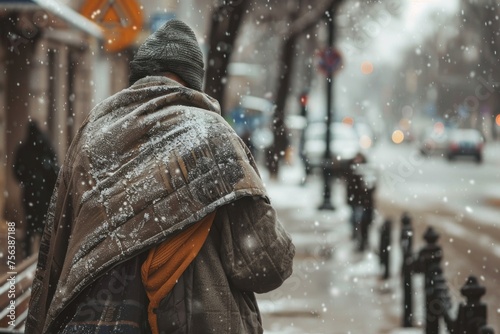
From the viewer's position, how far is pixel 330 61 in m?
14.7

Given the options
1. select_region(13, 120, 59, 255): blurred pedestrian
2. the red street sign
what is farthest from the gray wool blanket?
the red street sign

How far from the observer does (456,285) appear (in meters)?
8.70

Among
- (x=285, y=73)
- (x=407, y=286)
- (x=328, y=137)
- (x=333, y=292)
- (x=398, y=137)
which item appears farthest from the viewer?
(x=398, y=137)

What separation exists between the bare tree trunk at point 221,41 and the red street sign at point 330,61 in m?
6.31

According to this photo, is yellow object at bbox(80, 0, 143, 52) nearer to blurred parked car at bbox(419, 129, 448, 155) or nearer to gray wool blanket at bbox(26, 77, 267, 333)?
gray wool blanket at bbox(26, 77, 267, 333)

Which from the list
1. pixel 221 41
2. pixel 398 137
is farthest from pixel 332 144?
pixel 398 137

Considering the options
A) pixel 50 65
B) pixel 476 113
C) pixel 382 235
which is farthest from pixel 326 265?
pixel 476 113

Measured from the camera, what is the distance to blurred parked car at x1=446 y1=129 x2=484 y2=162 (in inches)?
1436

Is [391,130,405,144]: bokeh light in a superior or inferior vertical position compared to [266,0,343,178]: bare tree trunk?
inferior

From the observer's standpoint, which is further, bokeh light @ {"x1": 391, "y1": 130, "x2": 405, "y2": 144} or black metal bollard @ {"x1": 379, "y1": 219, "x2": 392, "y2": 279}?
bokeh light @ {"x1": 391, "y1": 130, "x2": 405, "y2": 144}

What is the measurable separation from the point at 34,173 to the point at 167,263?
7107mm

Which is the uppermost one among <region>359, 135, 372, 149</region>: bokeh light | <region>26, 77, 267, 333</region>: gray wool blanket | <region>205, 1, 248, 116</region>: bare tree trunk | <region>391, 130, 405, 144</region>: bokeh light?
<region>205, 1, 248, 116</region>: bare tree trunk

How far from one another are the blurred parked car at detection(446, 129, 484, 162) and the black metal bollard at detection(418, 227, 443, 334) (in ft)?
104

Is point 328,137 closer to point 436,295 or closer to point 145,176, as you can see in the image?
point 436,295
